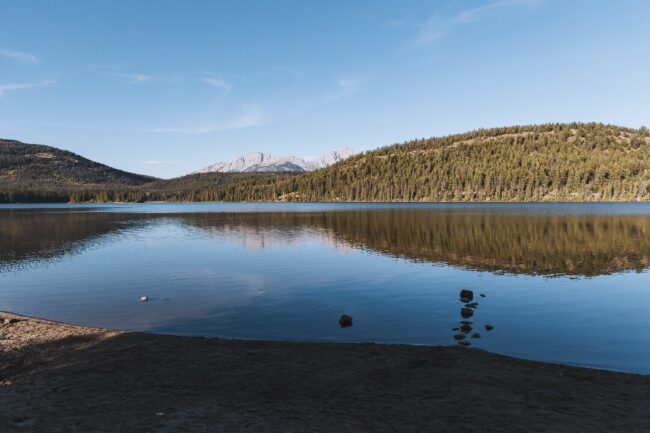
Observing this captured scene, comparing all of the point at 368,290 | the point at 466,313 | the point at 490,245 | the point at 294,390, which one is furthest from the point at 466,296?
the point at 490,245

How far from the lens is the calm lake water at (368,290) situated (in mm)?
22859

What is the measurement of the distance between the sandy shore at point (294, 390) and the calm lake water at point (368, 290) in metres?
3.14

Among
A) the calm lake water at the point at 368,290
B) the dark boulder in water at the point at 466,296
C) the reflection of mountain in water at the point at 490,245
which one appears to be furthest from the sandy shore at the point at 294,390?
the reflection of mountain in water at the point at 490,245

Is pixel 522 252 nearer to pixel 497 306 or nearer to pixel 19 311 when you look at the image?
pixel 497 306

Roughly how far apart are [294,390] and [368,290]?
Answer: 64.5 ft

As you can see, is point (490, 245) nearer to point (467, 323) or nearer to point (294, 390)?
point (467, 323)

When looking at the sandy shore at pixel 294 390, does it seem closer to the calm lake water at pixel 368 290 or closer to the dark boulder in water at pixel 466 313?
the calm lake water at pixel 368 290

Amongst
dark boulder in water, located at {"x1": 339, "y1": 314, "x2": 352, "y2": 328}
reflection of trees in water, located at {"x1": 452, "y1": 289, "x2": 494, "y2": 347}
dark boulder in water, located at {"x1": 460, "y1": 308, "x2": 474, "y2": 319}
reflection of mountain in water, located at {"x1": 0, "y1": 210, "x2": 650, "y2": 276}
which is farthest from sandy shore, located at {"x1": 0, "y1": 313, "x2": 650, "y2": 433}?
reflection of mountain in water, located at {"x1": 0, "y1": 210, "x2": 650, "y2": 276}

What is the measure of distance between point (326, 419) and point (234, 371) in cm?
590

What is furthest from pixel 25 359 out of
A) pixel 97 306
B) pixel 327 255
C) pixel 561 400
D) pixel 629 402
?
pixel 327 255

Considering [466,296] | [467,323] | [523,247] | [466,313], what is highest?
[523,247]

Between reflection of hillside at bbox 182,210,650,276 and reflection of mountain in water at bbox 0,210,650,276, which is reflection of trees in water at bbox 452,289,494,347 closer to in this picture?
reflection of mountain in water at bbox 0,210,650,276

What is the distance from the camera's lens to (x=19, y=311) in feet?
94.4

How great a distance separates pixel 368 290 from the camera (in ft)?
111
